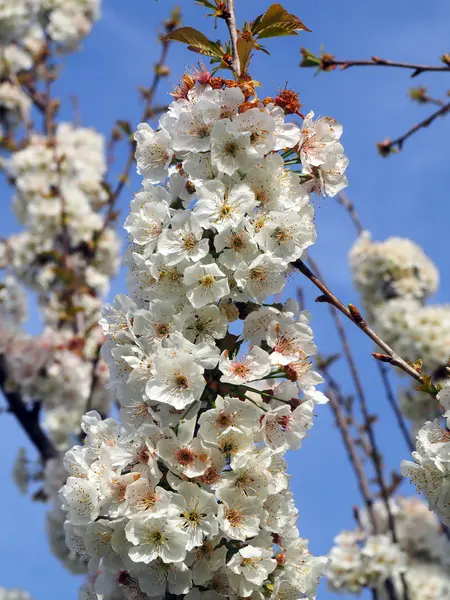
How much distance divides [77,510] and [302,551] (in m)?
0.61

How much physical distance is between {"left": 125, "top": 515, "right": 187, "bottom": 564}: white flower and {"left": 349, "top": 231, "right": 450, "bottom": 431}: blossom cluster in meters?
5.19

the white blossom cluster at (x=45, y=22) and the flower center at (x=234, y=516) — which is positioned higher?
the white blossom cluster at (x=45, y=22)

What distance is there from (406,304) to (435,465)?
5.62 m

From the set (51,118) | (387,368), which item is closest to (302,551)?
(387,368)

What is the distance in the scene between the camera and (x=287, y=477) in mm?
1860

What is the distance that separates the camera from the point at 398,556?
5926 mm

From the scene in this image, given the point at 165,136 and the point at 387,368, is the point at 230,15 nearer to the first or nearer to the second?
the point at 165,136

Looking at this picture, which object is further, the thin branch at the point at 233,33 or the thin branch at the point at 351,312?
the thin branch at the point at 233,33

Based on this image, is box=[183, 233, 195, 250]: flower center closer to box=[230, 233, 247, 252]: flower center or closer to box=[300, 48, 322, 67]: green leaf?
box=[230, 233, 247, 252]: flower center

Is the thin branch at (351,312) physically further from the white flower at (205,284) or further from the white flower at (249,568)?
the white flower at (249,568)

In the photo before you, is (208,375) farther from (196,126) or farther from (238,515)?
(196,126)

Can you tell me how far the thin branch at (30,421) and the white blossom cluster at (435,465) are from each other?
12.7 ft

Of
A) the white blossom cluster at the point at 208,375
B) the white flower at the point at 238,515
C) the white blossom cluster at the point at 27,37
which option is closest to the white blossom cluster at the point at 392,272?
the white blossom cluster at the point at 27,37

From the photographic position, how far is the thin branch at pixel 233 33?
2.12 meters
